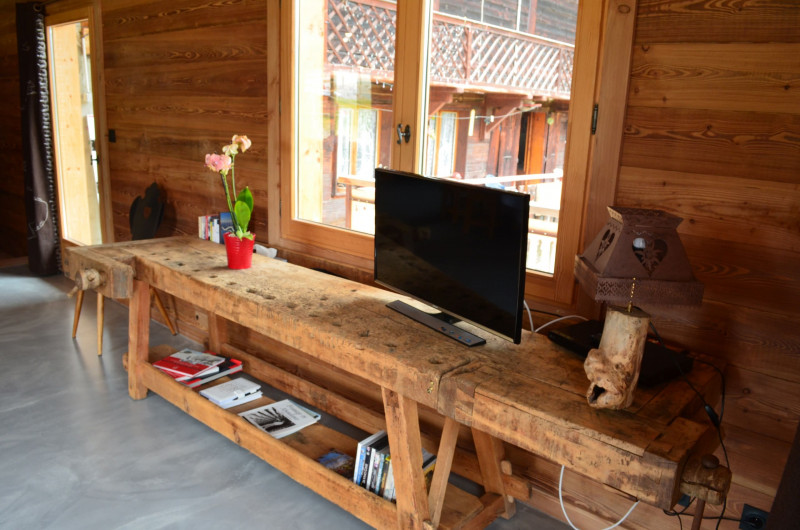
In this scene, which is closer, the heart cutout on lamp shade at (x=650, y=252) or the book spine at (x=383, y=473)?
the heart cutout on lamp shade at (x=650, y=252)

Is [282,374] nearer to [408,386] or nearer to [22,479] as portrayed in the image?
[22,479]

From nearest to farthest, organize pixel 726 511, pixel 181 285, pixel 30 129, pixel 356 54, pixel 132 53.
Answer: pixel 726 511 < pixel 181 285 < pixel 356 54 < pixel 132 53 < pixel 30 129

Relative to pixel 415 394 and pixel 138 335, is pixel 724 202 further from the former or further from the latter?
pixel 138 335

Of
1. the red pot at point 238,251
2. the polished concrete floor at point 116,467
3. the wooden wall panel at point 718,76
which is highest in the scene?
the wooden wall panel at point 718,76

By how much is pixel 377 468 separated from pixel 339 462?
27 centimetres

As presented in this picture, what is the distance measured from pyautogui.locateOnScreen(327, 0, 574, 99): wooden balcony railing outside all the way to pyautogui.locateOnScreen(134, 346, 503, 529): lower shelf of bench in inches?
55.4

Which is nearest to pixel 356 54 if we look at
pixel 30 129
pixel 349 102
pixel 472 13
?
pixel 349 102

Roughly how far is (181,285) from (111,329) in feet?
5.60

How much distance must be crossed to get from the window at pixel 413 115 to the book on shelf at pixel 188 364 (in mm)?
692

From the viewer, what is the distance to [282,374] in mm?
3076

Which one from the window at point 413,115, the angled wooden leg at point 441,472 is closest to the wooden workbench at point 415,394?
the angled wooden leg at point 441,472

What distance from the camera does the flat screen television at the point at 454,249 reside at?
1786 mm

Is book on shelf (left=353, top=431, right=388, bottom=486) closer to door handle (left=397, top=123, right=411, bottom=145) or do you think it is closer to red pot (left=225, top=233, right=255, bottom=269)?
red pot (left=225, top=233, right=255, bottom=269)

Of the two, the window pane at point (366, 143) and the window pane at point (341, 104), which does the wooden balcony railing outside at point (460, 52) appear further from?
the window pane at point (366, 143)
